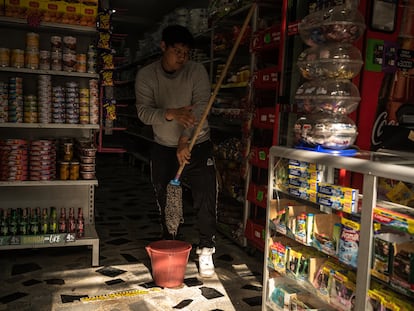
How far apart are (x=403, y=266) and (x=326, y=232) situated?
0.50 meters

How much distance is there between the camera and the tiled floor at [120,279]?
2973mm

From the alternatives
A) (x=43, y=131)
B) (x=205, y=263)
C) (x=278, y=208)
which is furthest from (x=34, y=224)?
(x=278, y=208)

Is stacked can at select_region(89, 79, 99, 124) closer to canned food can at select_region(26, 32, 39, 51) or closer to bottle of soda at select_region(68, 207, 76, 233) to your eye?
canned food can at select_region(26, 32, 39, 51)

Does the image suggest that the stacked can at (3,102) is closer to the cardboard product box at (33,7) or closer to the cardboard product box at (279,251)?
the cardboard product box at (33,7)

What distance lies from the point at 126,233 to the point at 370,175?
329 cm

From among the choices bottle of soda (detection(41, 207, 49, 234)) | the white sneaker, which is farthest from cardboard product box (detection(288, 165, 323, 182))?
bottle of soda (detection(41, 207, 49, 234))

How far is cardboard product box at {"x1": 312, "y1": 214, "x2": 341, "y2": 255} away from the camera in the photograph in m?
2.08

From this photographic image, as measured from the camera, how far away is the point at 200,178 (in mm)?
3557

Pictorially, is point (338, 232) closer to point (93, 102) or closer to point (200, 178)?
point (200, 178)

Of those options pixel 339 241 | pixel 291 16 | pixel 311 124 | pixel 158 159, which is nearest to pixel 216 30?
pixel 291 16

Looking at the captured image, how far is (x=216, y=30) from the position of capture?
5.26 meters

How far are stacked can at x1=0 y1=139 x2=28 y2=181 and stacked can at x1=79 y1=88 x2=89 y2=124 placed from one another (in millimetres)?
520

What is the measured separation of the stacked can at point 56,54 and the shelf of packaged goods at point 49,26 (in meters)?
0.10

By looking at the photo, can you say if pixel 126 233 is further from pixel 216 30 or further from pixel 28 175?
pixel 216 30
